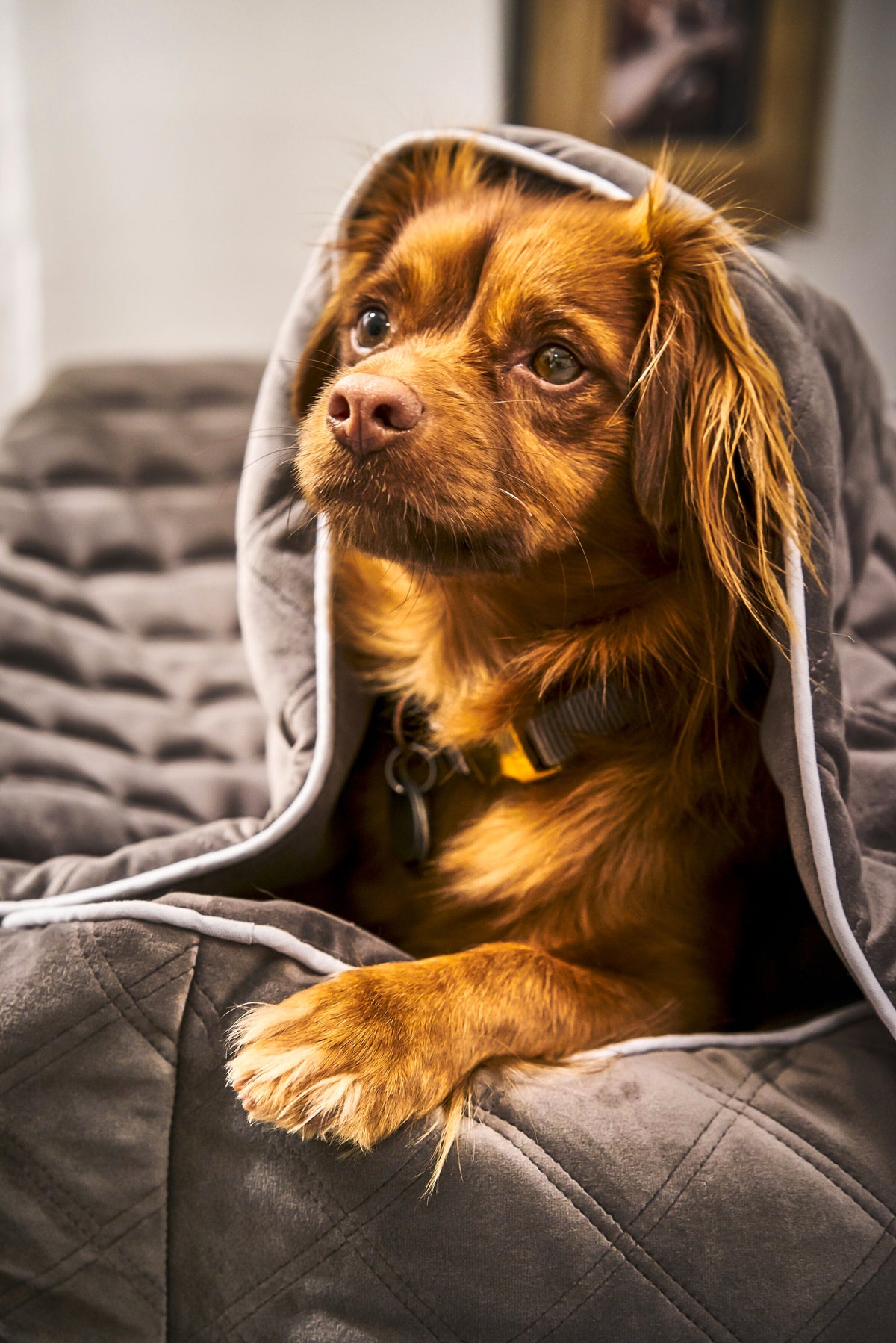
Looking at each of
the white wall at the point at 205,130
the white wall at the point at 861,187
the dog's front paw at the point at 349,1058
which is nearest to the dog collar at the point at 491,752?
the dog's front paw at the point at 349,1058

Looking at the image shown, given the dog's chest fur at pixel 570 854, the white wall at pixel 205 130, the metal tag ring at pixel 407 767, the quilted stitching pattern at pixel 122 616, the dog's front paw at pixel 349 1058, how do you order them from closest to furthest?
the dog's front paw at pixel 349 1058 < the dog's chest fur at pixel 570 854 < the metal tag ring at pixel 407 767 < the quilted stitching pattern at pixel 122 616 < the white wall at pixel 205 130

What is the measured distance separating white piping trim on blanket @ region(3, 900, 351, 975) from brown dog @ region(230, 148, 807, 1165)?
6 cm

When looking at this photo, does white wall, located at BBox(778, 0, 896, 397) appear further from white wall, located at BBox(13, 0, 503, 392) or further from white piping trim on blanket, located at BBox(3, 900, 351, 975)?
white piping trim on blanket, located at BBox(3, 900, 351, 975)

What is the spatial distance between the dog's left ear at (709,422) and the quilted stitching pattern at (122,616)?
0.73m

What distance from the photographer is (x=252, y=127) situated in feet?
8.25

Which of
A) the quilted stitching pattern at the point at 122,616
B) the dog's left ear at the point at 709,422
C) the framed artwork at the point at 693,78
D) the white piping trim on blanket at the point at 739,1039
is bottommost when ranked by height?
the white piping trim on blanket at the point at 739,1039

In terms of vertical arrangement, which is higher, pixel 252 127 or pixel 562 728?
pixel 252 127

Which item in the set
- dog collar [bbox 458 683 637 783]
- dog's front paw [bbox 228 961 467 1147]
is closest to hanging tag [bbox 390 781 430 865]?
dog collar [bbox 458 683 637 783]

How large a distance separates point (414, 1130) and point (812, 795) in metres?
0.47

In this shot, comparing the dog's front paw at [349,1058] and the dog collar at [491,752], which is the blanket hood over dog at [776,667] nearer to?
the dog collar at [491,752]

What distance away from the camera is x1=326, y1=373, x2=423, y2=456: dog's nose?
2.78 feet

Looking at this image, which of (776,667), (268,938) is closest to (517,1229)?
(268,938)

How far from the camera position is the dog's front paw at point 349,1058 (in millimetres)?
761

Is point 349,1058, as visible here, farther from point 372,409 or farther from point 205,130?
point 205,130
